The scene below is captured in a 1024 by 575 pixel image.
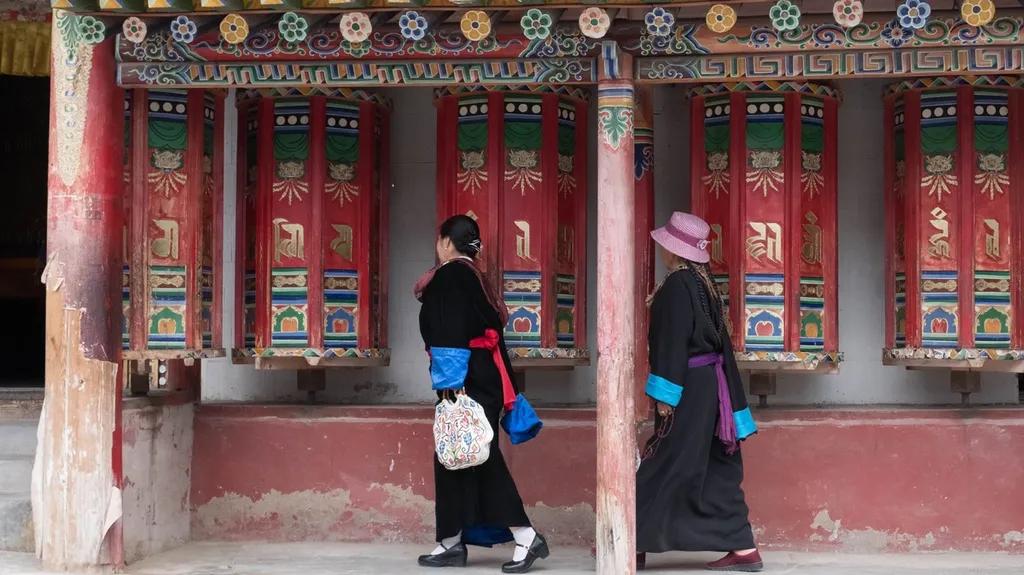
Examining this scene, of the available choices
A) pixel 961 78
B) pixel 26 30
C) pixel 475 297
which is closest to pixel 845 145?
pixel 961 78

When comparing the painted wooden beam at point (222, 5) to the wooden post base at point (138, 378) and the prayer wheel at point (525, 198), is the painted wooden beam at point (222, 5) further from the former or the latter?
the wooden post base at point (138, 378)

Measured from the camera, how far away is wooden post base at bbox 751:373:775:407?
7.84 meters

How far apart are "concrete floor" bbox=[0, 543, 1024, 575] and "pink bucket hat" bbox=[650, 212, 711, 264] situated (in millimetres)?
1450

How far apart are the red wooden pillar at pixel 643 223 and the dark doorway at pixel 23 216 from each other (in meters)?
6.48

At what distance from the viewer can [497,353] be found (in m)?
7.11

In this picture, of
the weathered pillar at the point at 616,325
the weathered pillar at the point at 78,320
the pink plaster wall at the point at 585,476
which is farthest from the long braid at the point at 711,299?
the weathered pillar at the point at 78,320

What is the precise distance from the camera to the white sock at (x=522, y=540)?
278 inches

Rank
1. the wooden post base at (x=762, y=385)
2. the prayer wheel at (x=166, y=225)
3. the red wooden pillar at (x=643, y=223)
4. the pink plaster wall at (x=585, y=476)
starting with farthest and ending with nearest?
the wooden post base at (x=762, y=385) → the red wooden pillar at (x=643, y=223) → the pink plaster wall at (x=585, y=476) → the prayer wheel at (x=166, y=225)

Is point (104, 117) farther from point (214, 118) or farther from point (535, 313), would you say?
point (535, 313)

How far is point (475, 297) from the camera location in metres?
7.04

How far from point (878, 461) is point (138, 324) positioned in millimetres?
3641

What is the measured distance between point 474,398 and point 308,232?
1356 mm

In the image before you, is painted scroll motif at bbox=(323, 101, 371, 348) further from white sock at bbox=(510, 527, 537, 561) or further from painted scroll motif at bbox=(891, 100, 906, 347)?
painted scroll motif at bbox=(891, 100, 906, 347)

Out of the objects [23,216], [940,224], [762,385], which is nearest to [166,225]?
[762,385]
